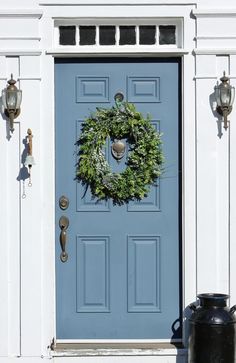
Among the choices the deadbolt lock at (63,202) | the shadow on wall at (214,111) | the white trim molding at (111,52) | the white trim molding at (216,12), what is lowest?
the deadbolt lock at (63,202)

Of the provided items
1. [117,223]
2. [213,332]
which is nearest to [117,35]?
[117,223]

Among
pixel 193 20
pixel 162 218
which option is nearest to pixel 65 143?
pixel 162 218

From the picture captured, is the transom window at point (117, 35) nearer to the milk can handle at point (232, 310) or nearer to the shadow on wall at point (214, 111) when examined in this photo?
the shadow on wall at point (214, 111)

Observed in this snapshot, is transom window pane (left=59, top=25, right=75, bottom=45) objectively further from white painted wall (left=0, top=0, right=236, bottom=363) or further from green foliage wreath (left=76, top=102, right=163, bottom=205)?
green foliage wreath (left=76, top=102, right=163, bottom=205)

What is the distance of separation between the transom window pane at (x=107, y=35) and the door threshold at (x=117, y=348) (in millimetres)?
2542

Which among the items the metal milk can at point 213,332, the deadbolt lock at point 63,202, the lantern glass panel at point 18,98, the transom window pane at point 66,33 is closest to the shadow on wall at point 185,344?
the metal milk can at point 213,332

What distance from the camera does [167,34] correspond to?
7.03 m

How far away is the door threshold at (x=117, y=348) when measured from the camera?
22.6ft

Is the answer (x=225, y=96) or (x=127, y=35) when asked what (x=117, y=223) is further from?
(x=127, y=35)

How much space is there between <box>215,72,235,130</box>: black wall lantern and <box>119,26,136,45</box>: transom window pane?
0.85 meters

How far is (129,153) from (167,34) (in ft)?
3.47

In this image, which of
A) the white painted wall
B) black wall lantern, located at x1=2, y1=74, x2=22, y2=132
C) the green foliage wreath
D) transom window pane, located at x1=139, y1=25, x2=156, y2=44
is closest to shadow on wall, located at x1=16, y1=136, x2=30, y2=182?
the white painted wall

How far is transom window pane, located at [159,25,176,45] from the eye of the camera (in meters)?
7.03

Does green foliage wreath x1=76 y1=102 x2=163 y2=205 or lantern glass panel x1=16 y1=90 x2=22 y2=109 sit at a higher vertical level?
lantern glass panel x1=16 y1=90 x2=22 y2=109
